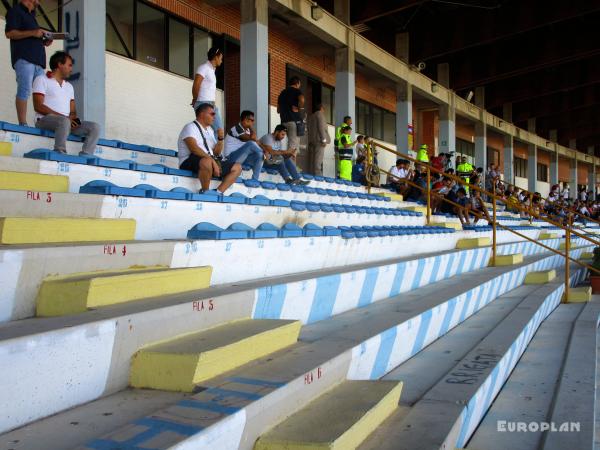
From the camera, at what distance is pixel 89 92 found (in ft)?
20.9

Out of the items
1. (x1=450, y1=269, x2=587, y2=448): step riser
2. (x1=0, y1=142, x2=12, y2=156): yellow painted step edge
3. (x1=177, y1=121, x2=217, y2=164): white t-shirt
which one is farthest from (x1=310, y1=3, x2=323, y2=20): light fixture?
(x1=0, y1=142, x2=12, y2=156): yellow painted step edge

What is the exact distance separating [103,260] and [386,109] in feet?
54.0

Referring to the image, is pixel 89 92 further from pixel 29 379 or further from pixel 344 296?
pixel 29 379

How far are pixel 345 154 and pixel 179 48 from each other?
364 cm

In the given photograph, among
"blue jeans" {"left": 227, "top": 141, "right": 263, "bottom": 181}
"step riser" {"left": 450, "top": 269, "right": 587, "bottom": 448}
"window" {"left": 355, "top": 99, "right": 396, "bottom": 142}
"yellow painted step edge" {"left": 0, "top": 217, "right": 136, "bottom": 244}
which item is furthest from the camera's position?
"window" {"left": 355, "top": 99, "right": 396, "bottom": 142}

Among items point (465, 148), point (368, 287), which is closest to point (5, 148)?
point (368, 287)

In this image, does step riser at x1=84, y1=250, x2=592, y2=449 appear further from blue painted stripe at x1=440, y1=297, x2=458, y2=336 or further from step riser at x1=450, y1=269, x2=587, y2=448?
blue painted stripe at x1=440, y1=297, x2=458, y2=336

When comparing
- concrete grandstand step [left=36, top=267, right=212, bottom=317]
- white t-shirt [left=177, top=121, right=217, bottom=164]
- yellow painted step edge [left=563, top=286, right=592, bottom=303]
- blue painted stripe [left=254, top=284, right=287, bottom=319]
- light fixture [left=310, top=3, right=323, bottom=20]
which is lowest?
yellow painted step edge [left=563, top=286, right=592, bottom=303]

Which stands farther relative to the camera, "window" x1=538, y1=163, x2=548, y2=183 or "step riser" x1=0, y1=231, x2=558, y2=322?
"window" x1=538, y1=163, x2=548, y2=183

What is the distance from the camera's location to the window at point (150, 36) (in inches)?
353

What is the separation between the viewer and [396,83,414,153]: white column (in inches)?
582

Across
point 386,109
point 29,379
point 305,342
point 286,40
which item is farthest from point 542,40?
point 29,379

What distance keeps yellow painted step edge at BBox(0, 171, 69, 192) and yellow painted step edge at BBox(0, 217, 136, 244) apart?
0.46 m

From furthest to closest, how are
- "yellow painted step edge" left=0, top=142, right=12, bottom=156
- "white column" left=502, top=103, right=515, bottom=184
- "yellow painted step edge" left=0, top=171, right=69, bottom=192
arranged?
1. "white column" left=502, top=103, right=515, bottom=184
2. "yellow painted step edge" left=0, top=142, right=12, bottom=156
3. "yellow painted step edge" left=0, top=171, right=69, bottom=192
